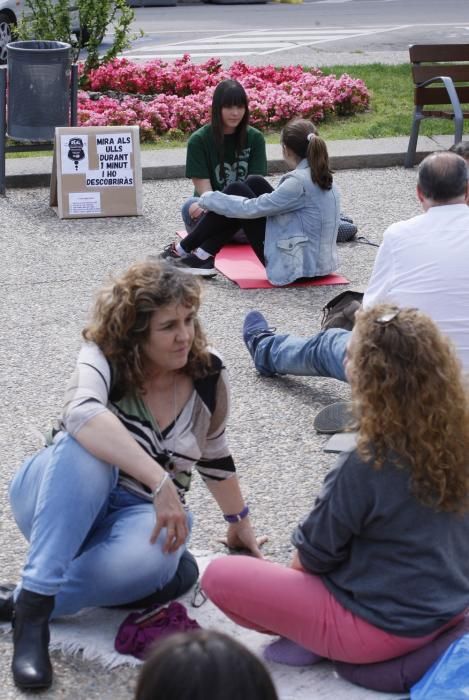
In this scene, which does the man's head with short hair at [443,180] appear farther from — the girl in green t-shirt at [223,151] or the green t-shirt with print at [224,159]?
the green t-shirt with print at [224,159]

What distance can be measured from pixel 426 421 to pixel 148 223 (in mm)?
5605

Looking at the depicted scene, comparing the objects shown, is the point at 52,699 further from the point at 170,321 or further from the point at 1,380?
the point at 1,380

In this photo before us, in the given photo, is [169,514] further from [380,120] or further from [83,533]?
[380,120]

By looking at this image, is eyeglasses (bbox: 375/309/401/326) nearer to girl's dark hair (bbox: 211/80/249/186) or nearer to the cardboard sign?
girl's dark hair (bbox: 211/80/249/186)

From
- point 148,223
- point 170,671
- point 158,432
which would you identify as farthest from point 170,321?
point 148,223

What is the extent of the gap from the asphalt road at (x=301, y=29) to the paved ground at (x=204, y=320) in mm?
7774

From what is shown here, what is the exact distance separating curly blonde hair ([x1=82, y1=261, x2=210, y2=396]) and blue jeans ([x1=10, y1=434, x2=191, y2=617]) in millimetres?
295

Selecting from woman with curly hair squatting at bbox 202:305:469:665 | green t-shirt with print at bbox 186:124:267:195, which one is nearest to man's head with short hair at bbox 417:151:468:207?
woman with curly hair squatting at bbox 202:305:469:665

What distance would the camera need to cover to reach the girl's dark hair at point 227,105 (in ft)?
24.7

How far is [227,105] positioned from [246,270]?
1.05m

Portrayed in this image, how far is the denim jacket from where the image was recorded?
6.89 m

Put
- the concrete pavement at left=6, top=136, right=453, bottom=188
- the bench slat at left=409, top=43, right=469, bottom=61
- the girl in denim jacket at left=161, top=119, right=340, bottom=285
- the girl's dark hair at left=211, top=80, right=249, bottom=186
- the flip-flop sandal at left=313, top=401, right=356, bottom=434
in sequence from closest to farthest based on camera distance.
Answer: the flip-flop sandal at left=313, top=401, right=356, bottom=434, the girl in denim jacket at left=161, top=119, right=340, bottom=285, the girl's dark hair at left=211, top=80, right=249, bottom=186, the concrete pavement at left=6, top=136, right=453, bottom=188, the bench slat at left=409, top=43, right=469, bottom=61

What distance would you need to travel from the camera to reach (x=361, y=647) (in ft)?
10.2

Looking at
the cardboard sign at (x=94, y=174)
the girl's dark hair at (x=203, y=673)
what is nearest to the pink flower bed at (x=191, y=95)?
the cardboard sign at (x=94, y=174)
